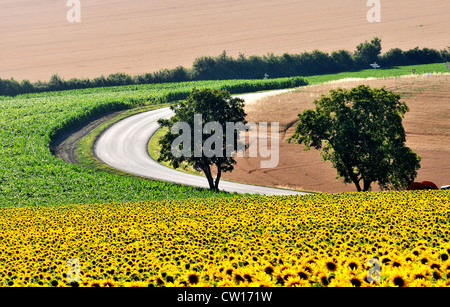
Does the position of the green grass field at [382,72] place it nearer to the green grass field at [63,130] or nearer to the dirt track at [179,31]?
the green grass field at [63,130]

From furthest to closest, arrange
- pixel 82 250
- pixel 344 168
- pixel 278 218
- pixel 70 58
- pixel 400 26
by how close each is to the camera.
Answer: pixel 400 26, pixel 70 58, pixel 344 168, pixel 278 218, pixel 82 250

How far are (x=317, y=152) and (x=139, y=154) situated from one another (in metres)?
22.4

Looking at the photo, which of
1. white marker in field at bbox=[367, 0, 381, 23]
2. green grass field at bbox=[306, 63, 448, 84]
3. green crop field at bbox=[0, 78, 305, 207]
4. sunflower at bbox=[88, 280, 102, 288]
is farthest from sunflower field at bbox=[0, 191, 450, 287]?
green grass field at bbox=[306, 63, 448, 84]

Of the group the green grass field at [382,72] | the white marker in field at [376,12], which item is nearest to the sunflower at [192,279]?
the white marker in field at [376,12]

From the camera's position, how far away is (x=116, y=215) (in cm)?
2616

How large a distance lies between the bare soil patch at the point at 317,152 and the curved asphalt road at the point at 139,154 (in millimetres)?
3673

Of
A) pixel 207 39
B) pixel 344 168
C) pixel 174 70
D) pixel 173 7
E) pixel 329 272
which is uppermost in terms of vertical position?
pixel 173 7

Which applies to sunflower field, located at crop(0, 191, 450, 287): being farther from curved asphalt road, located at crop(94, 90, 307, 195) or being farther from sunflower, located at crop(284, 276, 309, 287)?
curved asphalt road, located at crop(94, 90, 307, 195)

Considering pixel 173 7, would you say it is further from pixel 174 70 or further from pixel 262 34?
pixel 174 70

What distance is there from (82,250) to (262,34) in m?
156

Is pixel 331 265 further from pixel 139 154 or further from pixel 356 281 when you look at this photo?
pixel 139 154

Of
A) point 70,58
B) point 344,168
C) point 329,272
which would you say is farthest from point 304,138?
point 70,58

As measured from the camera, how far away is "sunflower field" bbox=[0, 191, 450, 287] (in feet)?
29.8

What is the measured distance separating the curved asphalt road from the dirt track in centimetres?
5043
